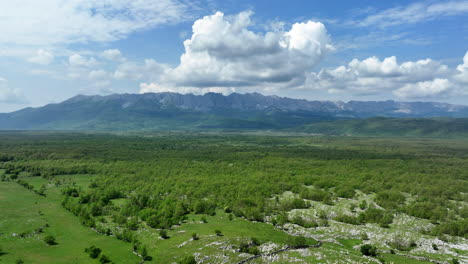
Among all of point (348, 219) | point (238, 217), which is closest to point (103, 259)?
point (238, 217)

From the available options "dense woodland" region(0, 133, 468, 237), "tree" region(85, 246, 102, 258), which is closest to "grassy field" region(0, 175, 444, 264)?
"tree" region(85, 246, 102, 258)

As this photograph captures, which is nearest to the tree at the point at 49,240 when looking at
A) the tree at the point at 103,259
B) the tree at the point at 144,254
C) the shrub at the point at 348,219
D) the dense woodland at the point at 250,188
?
the dense woodland at the point at 250,188

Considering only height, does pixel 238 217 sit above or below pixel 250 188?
below

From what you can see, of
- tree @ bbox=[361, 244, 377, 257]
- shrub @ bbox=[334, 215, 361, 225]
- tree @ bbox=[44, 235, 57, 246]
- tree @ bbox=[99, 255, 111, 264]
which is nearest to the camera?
tree @ bbox=[361, 244, 377, 257]

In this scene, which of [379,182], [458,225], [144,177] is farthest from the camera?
[144,177]

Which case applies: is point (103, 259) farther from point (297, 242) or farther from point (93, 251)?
point (297, 242)

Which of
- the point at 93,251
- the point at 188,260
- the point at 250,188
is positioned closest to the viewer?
the point at 188,260

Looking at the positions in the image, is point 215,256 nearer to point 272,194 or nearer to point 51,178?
point 272,194

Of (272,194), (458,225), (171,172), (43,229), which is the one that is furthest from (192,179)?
(458,225)

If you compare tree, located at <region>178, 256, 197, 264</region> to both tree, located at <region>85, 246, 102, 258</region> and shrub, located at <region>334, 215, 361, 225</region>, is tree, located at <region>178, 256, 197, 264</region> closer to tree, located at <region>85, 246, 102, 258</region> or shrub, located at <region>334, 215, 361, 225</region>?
tree, located at <region>85, 246, 102, 258</region>

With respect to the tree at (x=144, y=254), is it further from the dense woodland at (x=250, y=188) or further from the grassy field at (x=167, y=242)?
the dense woodland at (x=250, y=188)

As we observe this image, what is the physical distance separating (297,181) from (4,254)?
9332cm

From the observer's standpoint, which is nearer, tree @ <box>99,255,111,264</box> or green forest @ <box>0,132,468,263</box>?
tree @ <box>99,255,111,264</box>

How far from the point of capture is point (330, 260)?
5084 centimetres
